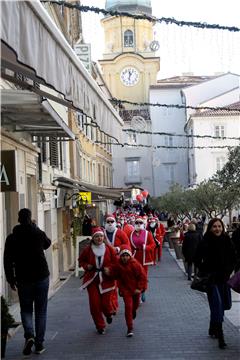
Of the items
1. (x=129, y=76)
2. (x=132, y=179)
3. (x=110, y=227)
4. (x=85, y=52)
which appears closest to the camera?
(x=110, y=227)

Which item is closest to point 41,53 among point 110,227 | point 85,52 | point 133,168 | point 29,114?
point 29,114

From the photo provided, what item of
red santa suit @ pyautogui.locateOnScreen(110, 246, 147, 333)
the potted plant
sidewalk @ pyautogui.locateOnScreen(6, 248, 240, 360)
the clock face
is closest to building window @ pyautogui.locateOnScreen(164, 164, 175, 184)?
the clock face

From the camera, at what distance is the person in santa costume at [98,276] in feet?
33.7

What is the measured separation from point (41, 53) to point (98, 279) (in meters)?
5.53

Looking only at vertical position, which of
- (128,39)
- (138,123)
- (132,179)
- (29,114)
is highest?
(128,39)

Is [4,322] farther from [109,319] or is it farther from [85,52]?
[85,52]

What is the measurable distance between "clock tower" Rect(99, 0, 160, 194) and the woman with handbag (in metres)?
63.0

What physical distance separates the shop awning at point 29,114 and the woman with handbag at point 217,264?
3280 mm

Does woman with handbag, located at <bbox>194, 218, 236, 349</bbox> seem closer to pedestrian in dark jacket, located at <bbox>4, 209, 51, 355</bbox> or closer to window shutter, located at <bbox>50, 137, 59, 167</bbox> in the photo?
pedestrian in dark jacket, located at <bbox>4, 209, 51, 355</bbox>

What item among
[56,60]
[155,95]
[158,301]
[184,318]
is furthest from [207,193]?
[155,95]

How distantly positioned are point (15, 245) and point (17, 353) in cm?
136

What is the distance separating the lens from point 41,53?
17.7ft

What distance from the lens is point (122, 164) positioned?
7331cm

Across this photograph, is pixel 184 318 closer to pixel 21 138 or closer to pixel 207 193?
pixel 21 138
